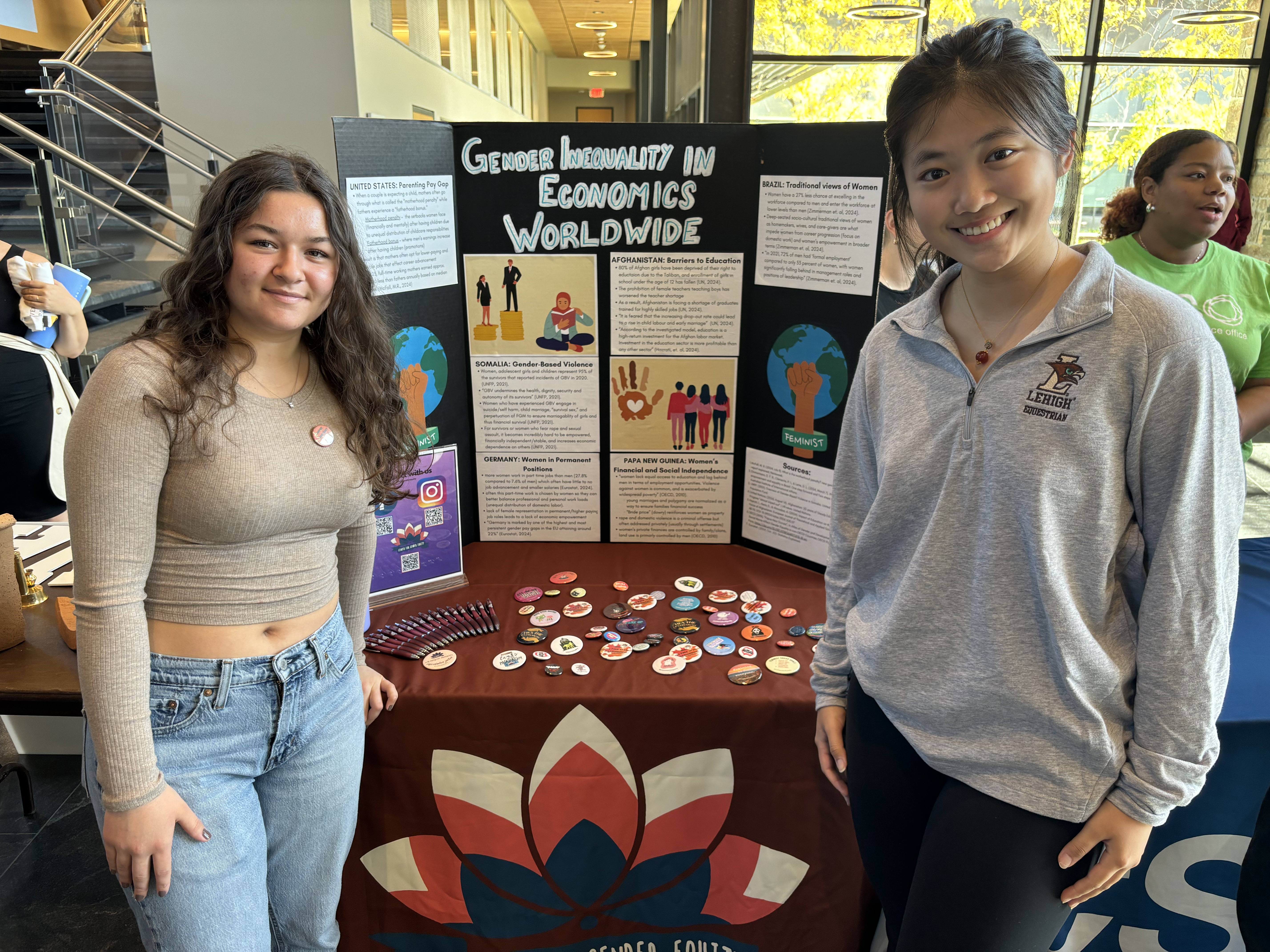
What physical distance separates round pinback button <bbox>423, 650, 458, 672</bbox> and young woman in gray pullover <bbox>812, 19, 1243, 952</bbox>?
934 millimetres

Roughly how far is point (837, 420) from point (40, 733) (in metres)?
2.55

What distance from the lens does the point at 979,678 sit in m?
1.03

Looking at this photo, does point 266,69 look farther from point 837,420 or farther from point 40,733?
point 837,420

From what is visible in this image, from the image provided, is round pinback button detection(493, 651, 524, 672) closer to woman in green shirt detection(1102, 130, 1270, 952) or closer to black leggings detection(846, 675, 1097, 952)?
black leggings detection(846, 675, 1097, 952)

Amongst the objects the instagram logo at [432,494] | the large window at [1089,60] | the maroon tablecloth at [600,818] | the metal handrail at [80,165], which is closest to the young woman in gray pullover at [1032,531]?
the maroon tablecloth at [600,818]

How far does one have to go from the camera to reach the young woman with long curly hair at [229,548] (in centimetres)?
107

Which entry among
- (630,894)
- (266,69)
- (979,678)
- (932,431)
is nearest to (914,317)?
(932,431)

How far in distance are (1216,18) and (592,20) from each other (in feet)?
44.2

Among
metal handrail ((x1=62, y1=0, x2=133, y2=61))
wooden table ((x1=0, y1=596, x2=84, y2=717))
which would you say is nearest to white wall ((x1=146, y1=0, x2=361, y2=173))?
metal handrail ((x1=62, y1=0, x2=133, y2=61))

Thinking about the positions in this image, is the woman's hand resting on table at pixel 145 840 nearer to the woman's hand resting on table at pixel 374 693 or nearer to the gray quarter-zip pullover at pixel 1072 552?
the woman's hand resting on table at pixel 374 693

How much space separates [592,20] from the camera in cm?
1680

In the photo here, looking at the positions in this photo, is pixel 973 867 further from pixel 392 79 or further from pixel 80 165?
pixel 392 79

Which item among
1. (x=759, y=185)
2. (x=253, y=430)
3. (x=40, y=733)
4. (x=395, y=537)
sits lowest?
(x=40, y=733)

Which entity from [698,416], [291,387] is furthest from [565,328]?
[291,387]
